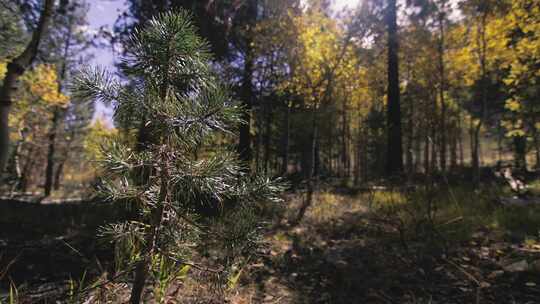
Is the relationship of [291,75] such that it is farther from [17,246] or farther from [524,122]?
[17,246]

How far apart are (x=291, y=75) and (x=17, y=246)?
6.55 m

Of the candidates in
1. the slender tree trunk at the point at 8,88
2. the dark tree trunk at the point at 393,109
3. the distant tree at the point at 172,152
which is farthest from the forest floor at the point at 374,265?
the dark tree trunk at the point at 393,109

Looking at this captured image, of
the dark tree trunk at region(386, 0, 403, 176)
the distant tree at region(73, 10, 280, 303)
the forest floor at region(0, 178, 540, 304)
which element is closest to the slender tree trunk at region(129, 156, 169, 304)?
the distant tree at region(73, 10, 280, 303)

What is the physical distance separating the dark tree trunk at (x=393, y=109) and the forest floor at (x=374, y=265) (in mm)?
4810

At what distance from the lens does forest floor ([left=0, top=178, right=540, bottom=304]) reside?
2.62 meters

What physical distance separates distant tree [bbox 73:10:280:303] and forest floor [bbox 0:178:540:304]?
52 centimetres

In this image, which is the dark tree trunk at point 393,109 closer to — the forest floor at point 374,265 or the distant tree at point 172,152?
the forest floor at point 374,265

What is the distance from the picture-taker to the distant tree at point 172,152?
5.00 ft

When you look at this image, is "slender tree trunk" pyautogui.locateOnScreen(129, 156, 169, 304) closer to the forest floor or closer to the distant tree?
the distant tree

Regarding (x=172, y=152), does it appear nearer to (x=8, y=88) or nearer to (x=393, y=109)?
(x=8, y=88)

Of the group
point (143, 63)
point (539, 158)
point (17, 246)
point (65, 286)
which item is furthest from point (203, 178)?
point (539, 158)

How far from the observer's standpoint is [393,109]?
10.3 meters

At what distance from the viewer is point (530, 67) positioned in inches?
236

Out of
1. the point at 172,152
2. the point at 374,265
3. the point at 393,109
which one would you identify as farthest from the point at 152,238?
the point at 393,109
